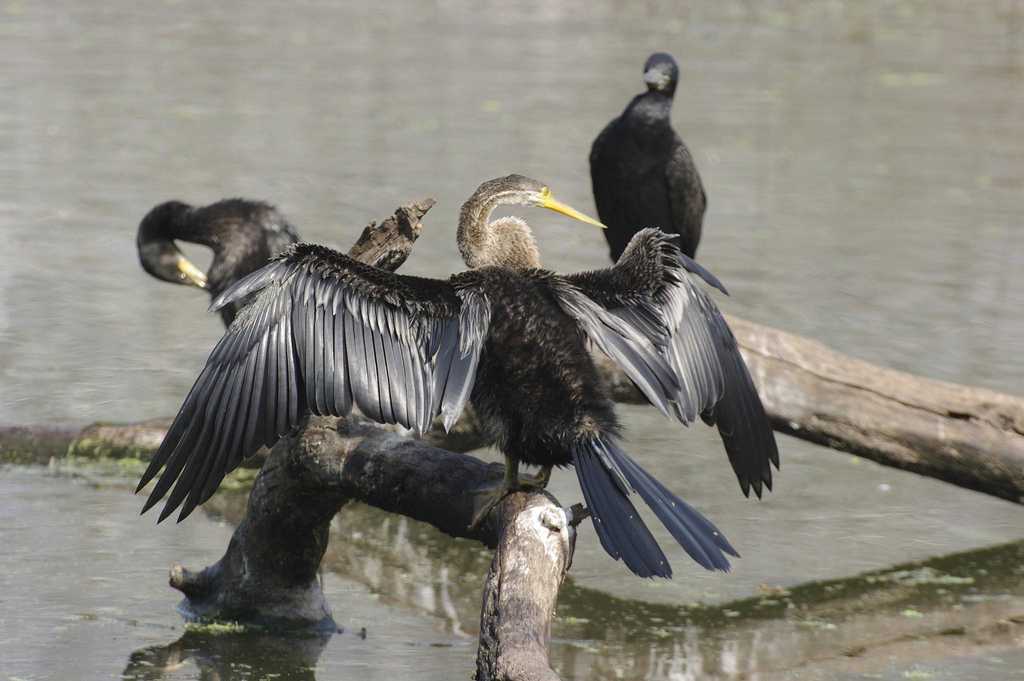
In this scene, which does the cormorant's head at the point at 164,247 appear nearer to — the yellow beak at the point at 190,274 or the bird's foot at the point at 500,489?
the yellow beak at the point at 190,274

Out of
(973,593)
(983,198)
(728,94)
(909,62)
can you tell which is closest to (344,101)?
(728,94)

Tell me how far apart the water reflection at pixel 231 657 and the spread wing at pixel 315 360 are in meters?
0.82

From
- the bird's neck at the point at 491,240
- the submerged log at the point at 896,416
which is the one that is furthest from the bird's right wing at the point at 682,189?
the bird's neck at the point at 491,240

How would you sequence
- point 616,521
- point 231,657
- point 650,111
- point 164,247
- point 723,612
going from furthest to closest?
point 164,247
point 650,111
point 723,612
point 231,657
point 616,521

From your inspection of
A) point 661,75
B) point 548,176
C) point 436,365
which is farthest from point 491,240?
point 548,176

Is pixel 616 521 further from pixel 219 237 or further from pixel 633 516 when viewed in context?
pixel 219 237

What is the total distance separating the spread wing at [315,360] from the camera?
3678 millimetres

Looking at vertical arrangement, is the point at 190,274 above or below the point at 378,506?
above

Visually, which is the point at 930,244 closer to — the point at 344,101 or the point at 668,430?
the point at 668,430

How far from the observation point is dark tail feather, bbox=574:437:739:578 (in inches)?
133

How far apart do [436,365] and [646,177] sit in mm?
3473

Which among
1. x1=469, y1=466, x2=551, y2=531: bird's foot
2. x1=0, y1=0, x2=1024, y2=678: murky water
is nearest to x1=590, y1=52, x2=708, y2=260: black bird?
x1=0, y1=0, x2=1024, y2=678: murky water

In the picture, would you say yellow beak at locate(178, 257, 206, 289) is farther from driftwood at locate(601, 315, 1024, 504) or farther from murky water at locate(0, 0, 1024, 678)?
driftwood at locate(601, 315, 1024, 504)

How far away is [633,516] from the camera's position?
137 inches
